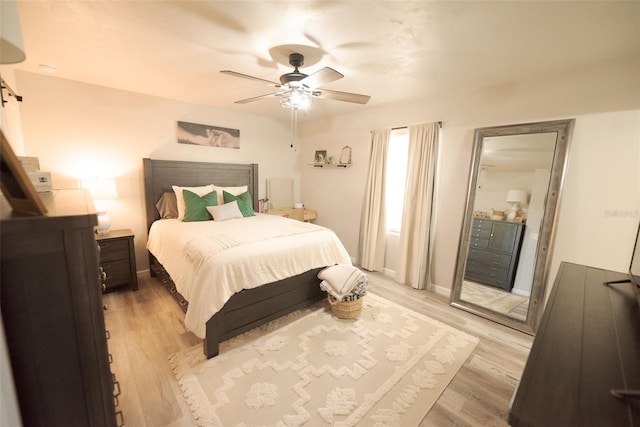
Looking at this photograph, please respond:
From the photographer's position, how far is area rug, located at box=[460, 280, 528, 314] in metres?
2.70

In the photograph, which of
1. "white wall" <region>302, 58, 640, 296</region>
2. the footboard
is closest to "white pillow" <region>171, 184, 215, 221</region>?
the footboard

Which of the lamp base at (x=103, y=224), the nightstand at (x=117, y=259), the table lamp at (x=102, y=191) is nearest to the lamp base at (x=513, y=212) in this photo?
the nightstand at (x=117, y=259)

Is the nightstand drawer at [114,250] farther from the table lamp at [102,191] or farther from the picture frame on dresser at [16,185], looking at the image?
the picture frame on dresser at [16,185]

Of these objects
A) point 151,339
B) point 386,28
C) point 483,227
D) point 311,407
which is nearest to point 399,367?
point 311,407

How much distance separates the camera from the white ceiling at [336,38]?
59.1 inches

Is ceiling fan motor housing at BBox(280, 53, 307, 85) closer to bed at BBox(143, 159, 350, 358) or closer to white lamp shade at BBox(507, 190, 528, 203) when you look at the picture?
bed at BBox(143, 159, 350, 358)

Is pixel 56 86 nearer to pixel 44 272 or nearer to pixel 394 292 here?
pixel 44 272

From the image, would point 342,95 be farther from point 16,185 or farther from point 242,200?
point 242,200

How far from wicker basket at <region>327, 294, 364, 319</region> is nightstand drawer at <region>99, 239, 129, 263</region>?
8.11 ft

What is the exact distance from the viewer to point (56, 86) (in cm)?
276

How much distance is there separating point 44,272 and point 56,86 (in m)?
3.23

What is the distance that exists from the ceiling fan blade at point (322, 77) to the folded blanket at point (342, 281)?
69.0 inches

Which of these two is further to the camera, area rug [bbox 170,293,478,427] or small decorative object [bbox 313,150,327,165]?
small decorative object [bbox 313,150,327,165]

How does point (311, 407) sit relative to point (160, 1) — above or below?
below
